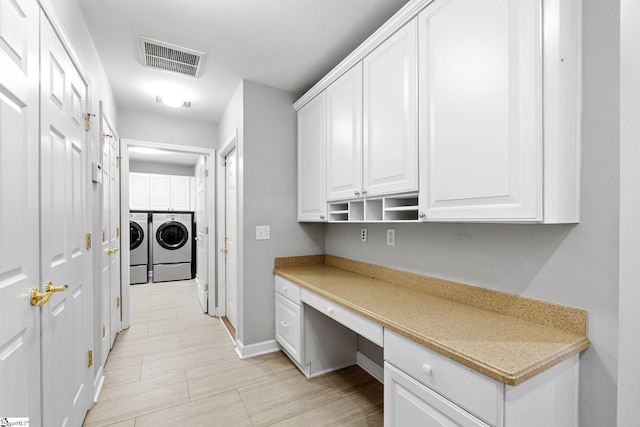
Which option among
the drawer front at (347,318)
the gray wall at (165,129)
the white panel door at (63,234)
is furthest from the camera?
the gray wall at (165,129)

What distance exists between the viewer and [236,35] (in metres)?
2.01

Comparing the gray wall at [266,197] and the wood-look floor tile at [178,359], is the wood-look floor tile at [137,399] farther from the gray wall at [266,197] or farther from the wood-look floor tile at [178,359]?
the gray wall at [266,197]

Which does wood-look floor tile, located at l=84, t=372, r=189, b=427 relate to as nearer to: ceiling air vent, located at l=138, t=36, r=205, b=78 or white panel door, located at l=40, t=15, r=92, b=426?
white panel door, located at l=40, t=15, r=92, b=426

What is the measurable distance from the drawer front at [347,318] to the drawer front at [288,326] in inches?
9.5

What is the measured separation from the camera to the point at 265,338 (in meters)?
2.66

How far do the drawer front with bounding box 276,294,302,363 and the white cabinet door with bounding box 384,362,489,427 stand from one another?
3.42ft

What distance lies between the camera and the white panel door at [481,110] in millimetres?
1053

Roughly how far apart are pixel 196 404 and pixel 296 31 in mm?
2656

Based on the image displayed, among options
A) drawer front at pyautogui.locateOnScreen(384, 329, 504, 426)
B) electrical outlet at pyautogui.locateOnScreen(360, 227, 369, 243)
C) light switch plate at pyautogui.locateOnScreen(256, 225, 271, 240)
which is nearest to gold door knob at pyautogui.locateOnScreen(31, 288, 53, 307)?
drawer front at pyautogui.locateOnScreen(384, 329, 504, 426)

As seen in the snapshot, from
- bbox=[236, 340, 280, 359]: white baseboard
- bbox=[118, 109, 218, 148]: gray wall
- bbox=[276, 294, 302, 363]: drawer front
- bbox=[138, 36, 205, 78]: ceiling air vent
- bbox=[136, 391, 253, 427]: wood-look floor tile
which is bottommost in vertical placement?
bbox=[136, 391, 253, 427]: wood-look floor tile

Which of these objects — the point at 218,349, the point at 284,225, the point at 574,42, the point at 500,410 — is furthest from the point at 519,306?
the point at 218,349

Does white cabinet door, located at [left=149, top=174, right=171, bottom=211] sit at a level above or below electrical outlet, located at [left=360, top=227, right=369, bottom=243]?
above

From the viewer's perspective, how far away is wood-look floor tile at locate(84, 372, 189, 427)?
5.91 ft

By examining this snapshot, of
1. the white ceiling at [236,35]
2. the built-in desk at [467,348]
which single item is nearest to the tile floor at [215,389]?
the built-in desk at [467,348]
